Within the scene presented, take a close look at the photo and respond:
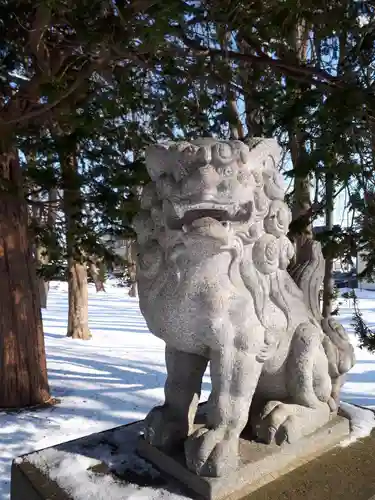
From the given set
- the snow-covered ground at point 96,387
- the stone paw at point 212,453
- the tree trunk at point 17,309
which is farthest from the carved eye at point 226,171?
the tree trunk at point 17,309

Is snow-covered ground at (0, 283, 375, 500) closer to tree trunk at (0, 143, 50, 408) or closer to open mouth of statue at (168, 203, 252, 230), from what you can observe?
tree trunk at (0, 143, 50, 408)

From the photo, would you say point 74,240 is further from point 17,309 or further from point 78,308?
point 78,308

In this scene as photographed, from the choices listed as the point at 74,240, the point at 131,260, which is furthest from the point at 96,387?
the point at 131,260

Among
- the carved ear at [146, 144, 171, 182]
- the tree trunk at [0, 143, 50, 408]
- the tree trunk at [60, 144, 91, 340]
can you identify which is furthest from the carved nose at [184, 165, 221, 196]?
the tree trunk at [0, 143, 50, 408]

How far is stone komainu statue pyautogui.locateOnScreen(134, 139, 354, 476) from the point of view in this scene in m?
1.38

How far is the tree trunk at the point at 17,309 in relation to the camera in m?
3.78

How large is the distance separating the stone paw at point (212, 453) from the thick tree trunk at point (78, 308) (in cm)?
596

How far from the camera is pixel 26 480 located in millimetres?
1547

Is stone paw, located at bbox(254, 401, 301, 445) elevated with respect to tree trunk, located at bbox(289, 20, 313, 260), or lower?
lower

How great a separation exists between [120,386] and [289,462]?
10.7 feet

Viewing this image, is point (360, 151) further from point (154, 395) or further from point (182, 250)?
point (154, 395)

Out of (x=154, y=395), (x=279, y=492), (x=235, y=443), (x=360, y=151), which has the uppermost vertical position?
(x=360, y=151)

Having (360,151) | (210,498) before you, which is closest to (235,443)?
(210,498)

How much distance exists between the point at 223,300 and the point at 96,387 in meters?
3.54
